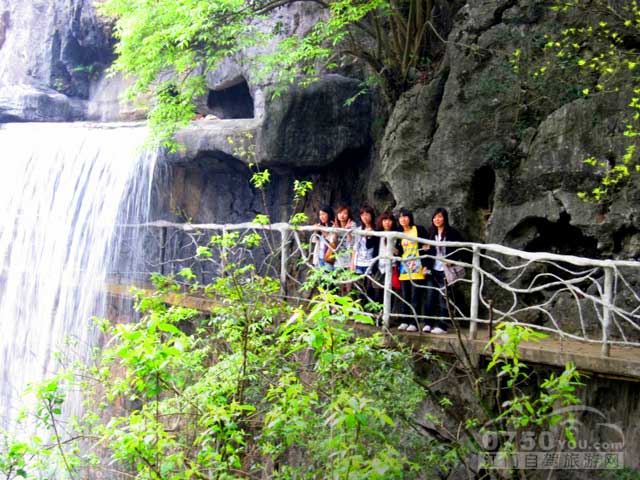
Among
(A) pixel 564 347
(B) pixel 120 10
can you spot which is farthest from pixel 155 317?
(B) pixel 120 10

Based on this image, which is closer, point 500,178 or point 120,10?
point 500,178

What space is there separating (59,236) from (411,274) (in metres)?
7.55

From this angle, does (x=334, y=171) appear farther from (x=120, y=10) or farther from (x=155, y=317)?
(x=155, y=317)

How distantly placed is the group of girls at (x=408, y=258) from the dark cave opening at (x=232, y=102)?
8082mm

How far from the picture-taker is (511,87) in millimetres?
8203

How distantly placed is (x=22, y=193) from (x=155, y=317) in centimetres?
1019

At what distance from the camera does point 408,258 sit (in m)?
6.57

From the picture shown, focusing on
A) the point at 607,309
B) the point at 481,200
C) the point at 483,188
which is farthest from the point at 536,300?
the point at 607,309

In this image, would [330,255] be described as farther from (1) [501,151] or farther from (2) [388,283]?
(1) [501,151]

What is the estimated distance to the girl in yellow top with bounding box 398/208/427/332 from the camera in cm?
693

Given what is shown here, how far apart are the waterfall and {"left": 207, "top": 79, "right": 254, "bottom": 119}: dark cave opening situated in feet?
9.30

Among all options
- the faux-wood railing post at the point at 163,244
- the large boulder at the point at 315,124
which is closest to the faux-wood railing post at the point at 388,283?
the large boulder at the point at 315,124

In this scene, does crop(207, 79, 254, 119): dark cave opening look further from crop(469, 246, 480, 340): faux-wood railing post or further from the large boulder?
crop(469, 246, 480, 340): faux-wood railing post

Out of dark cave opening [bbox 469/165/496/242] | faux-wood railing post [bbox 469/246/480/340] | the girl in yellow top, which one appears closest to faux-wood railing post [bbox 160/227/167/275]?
the girl in yellow top
